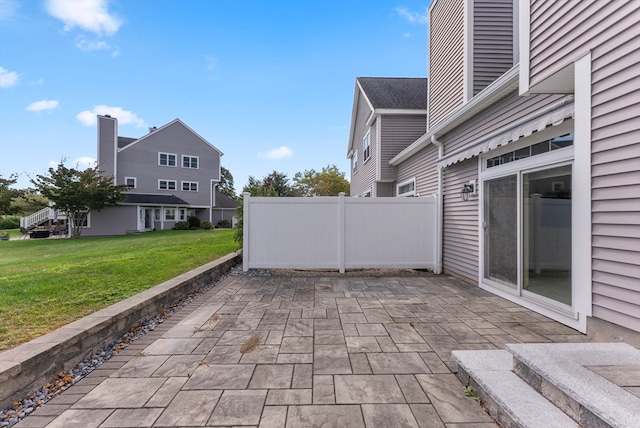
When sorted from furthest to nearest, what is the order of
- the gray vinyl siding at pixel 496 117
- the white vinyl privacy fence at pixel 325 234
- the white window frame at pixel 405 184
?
the white window frame at pixel 405 184 → the white vinyl privacy fence at pixel 325 234 → the gray vinyl siding at pixel 496 117

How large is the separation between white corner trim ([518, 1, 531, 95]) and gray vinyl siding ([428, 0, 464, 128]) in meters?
2.74

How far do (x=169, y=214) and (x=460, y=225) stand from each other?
24.6 meters

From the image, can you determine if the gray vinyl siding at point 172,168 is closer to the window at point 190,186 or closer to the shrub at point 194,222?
the window at point 190,186

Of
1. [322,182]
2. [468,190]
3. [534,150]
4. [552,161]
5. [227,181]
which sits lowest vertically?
[468,190]

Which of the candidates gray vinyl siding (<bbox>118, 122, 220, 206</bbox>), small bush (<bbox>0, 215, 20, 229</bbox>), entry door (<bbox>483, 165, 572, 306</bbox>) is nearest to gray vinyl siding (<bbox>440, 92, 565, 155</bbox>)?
entry door (<bbox>483, 165, 572, 306</bbox>)

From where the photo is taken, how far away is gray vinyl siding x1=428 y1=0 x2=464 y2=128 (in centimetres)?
651

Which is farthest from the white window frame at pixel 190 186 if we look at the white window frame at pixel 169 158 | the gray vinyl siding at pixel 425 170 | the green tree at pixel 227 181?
the green tree at pixel 227 181

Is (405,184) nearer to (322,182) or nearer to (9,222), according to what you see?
(322,182)

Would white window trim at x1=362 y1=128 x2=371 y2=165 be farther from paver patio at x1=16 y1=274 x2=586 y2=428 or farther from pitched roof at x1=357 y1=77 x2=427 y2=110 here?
paver patio at x1=16 y1=274 x2=586 y2=428

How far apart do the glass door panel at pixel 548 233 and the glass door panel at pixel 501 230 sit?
196 millimetres

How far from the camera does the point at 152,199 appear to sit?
2341 cm

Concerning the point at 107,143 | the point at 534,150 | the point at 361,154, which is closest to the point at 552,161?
the point at 534,150

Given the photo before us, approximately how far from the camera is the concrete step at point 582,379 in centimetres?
155

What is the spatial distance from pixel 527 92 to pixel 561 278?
7.58 ft
